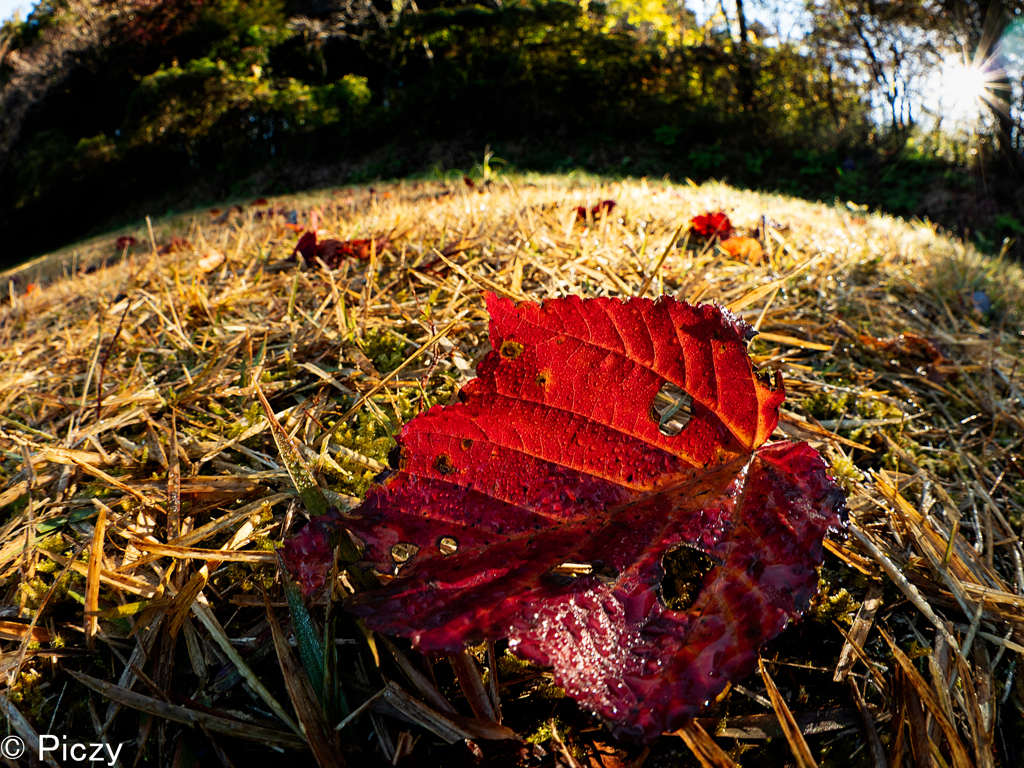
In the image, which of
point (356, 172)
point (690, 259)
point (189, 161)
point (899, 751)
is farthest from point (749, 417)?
point (189, 161)

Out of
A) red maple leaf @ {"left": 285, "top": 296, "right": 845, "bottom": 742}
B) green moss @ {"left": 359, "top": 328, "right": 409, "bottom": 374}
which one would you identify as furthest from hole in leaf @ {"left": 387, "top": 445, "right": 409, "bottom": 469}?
green moss @ {"left": 359, "top": 328, "right": 409, "bottom": 374}

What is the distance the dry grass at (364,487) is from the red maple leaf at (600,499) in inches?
5.4

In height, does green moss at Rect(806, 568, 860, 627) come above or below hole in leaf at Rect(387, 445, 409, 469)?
below

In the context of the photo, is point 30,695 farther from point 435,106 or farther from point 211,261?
point 435,106

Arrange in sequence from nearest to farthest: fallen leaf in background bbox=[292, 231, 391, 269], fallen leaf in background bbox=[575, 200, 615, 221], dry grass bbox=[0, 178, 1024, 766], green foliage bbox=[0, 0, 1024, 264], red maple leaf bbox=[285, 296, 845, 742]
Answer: red maple leaf bbox=[285, 296, 845, 742] → dry grass bbox=[0, 178, 1024, 766] → fallen leaf in background bbox=[292, 231, 391, 269] → fallen leaf in background bbox=[575, 200, 615, 221] → green foliage bbox=[0, 0, 1024, 264]

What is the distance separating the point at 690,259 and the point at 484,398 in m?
1.34

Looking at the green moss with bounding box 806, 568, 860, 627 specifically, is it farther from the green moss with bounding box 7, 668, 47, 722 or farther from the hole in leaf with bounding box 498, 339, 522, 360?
the green moss with bounding box 7, 668, 47, 722

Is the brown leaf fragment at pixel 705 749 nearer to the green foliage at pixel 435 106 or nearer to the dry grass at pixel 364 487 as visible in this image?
the dry grass at pixel 364 487

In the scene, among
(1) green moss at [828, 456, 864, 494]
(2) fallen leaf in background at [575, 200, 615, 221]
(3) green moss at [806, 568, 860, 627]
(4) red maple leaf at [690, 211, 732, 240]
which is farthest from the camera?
(2) fallen leaf in background at [575, 200, 615, 221]

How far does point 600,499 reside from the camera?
0.68 meters

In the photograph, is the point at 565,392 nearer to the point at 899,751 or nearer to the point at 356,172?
the point at 899,751

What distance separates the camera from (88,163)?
44.3 feet

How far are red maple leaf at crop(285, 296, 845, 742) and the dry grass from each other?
0.14 m

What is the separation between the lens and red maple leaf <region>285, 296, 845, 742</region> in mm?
579
